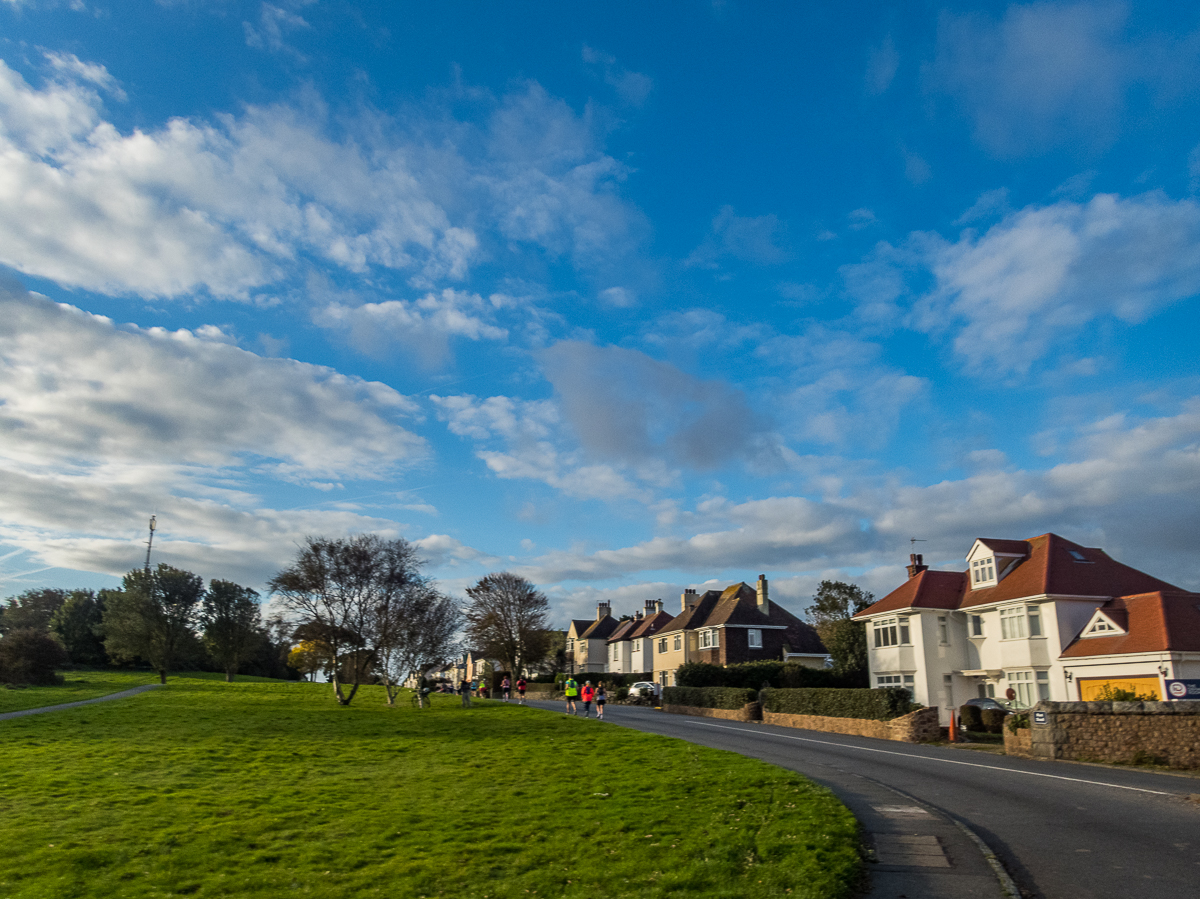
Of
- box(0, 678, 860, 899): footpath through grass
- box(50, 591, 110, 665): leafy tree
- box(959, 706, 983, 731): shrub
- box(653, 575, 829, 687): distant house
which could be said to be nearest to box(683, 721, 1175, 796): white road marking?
box(0, 678, 860, 899): footpath through grass

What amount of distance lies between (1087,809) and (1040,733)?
11.0m

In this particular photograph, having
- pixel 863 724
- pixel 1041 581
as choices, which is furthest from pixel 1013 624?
pixel 863 724

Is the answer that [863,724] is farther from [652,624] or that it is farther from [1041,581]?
[652,624]

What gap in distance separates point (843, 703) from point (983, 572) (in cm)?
1639

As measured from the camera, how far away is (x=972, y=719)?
34.7 m

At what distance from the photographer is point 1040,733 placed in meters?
A: 23.5

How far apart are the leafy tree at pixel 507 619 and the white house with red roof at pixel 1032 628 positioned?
1514 inches

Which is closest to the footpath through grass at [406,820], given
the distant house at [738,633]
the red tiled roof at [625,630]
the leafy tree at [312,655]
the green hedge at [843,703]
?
the green hedge at [843,703]

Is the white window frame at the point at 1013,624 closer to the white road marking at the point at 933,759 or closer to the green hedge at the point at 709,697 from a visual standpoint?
the green hedge at the point at 709,697

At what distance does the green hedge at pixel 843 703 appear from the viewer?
105ft

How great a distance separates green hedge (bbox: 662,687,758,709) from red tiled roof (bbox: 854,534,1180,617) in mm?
11337

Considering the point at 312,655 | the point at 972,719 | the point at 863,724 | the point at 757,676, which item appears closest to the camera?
the point at 863,724

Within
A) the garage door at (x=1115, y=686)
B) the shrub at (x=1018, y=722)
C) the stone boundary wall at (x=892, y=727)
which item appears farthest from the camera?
the garage door at (x=1115, y=686)

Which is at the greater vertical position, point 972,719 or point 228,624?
point 228,624
